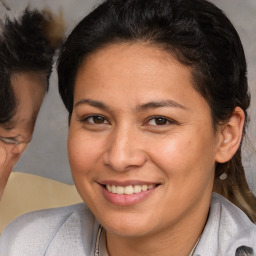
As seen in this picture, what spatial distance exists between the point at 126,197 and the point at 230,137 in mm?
267

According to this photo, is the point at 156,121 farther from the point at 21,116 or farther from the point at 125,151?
the point at 21,116

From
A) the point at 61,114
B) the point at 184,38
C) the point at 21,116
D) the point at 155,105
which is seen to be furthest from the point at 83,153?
the point at 61,114

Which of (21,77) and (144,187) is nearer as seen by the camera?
(144,187)

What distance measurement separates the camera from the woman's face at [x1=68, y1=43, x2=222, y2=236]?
135cm

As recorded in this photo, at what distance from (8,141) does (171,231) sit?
553 millimetres

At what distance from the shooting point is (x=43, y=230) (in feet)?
5.46

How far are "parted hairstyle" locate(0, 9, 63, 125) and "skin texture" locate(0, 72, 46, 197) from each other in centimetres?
1

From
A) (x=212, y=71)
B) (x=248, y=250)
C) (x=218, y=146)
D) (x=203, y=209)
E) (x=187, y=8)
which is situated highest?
(x=187, y=8)

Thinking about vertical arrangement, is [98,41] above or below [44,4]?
below

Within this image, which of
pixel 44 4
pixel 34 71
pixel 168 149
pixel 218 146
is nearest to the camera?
pixel 168 149

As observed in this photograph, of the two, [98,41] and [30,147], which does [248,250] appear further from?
[30,147]

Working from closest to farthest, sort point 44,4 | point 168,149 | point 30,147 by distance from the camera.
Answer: point 168,149
point 44,4
point 30,147

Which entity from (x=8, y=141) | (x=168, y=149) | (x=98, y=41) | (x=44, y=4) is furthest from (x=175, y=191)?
(x=44, y=4)

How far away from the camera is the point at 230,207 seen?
157 cm
